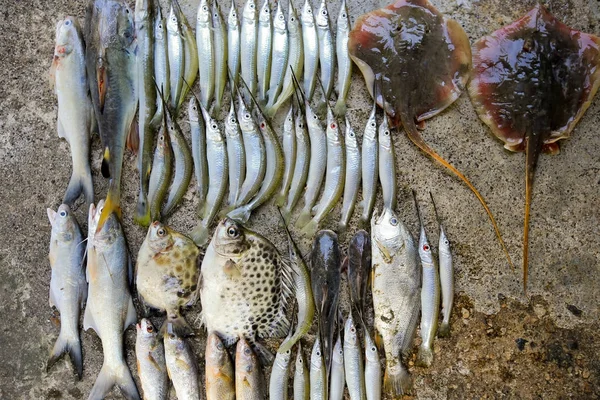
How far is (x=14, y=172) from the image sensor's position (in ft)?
11.8

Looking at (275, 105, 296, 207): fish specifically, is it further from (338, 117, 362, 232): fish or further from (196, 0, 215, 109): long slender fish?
(196, 0, 215, 109): long slender fish

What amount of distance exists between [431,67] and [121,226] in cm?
233

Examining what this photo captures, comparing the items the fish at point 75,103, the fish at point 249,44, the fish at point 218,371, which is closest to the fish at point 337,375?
the fish at point 218,371

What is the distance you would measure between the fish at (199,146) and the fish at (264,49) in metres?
0.44

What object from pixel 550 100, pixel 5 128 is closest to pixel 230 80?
pixel 5 128

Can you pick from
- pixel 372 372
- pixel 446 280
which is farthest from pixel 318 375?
pixel 446 280

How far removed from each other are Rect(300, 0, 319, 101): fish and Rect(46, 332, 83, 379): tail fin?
2.30 metres

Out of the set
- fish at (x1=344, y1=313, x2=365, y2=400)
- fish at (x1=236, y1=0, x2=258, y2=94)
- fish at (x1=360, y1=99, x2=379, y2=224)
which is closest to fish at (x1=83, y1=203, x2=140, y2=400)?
fish at (x1=236, y1=0, x2=258, y2=94)

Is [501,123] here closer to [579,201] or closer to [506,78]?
[506,78]

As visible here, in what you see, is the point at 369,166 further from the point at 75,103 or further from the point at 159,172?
the point at 75,103

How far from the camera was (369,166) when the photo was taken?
3320 millimetres

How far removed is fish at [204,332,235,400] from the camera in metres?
3.21

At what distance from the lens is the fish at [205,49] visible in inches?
134

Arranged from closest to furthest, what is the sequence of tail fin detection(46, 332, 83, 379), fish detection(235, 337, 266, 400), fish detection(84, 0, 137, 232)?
fish detection(235, 337, 266, 400)
fish detection(84, 0, 137, 232)
tail fin detection(46, 332, 83, 379)
